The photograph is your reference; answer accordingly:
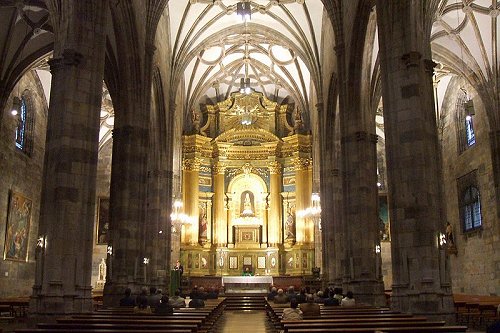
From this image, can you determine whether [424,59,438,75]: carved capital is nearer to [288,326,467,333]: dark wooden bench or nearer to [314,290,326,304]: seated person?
[314,290,326,304]: seated person

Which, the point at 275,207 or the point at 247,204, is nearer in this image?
the point at 275,207

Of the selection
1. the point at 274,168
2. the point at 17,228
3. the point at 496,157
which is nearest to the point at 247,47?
the point at 274,168

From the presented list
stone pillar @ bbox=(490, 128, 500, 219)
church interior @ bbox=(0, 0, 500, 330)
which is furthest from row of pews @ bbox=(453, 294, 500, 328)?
stone pillar @ bbox=(490, 128, 500, 219)

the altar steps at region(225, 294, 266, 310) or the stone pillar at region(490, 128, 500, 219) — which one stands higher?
the stone pillar at region(490, 128, 500, 219)

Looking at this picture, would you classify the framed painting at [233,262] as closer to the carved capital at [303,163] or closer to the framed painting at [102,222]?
the carved capital at [303,163]

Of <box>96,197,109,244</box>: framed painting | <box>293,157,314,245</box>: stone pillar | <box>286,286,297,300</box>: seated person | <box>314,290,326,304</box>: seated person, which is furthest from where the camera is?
<box>96,197,109,244</box>: framed painting

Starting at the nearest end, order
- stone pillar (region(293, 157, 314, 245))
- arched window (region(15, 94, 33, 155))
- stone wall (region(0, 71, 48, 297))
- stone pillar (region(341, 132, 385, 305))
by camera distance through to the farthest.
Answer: stone pillar (region(341, 132, 385, 305))
stone wall (region(0, 71, 48, 297))
arched window (region(15, 94, 33, 155))
stone pillar (region(293, 157, 314, 245))

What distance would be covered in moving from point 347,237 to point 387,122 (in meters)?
6.98

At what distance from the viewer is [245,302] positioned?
27.0 metres

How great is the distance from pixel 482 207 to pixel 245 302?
12.6m

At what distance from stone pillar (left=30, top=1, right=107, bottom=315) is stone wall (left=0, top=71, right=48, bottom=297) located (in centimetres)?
1139

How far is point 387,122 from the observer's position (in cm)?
1393

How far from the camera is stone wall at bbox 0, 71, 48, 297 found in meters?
25.1

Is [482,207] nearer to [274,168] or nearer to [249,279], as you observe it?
[249,279]
